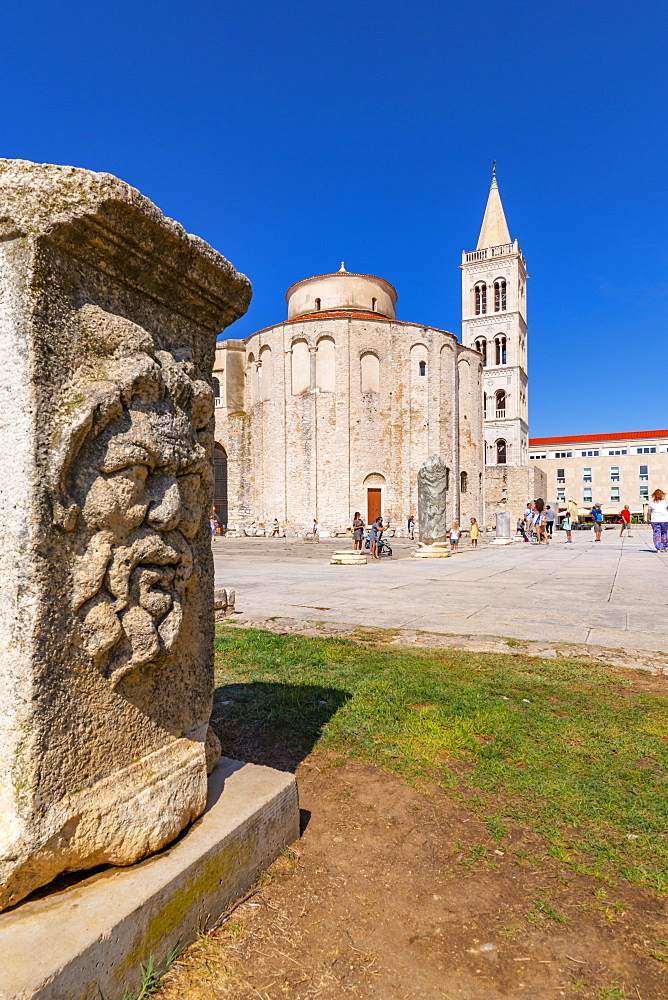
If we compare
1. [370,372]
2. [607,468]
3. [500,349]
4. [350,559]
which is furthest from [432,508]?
[607,468]

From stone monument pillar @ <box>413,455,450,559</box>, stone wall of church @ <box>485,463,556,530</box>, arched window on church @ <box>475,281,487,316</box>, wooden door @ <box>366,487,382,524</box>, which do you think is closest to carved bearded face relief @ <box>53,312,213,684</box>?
stone monument pillar @ <box>413,455,450,559</box>

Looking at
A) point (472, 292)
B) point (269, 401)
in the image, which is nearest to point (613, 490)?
point (472, 292)

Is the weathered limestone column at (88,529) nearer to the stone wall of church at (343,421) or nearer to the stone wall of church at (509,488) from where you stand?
the stone wall of church at (343,421)

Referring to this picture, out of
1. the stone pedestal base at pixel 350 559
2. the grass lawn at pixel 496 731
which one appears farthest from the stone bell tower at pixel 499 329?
the grass lawn at pixel 496 731

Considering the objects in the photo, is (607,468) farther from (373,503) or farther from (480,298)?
(373,503)

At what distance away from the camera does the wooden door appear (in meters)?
32.0

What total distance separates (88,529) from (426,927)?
1407 millimetres

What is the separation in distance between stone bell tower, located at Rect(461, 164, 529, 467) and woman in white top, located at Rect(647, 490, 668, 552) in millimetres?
31192

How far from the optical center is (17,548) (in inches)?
51.4

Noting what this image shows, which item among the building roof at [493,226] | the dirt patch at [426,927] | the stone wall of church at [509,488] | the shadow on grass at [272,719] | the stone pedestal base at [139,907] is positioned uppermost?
the building roof at [493,226]

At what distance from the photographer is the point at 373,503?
32.2 meters

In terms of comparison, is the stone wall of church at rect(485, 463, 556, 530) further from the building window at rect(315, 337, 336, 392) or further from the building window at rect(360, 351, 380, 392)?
the building window at rect(315, 337, 336, 392)

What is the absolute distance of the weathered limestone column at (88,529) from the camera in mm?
1302

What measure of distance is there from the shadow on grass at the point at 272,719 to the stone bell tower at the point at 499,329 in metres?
45.0
